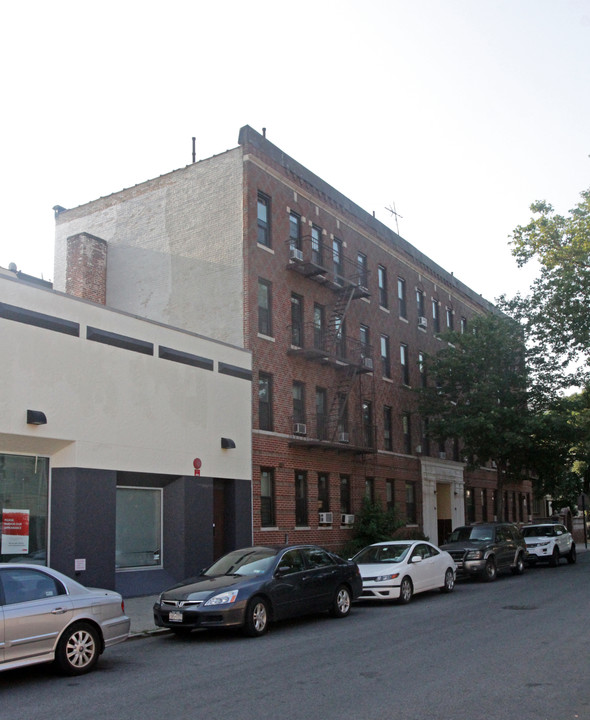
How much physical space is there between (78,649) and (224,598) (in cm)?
294

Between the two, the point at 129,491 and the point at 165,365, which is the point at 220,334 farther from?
the point at 129,491

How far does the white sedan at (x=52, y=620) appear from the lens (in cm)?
872

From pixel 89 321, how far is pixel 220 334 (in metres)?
6.87

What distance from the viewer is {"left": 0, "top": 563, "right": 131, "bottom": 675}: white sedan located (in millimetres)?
8719

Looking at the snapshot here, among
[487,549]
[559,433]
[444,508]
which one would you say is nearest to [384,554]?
[487,549]

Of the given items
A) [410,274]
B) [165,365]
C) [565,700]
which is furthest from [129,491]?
[410,274]

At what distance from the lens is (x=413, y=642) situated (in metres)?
11.2

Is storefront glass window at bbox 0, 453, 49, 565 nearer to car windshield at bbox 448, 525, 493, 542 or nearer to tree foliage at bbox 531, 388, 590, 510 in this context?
car windshield at bbox 448, 525, 493, 542

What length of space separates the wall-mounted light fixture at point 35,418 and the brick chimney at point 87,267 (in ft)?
37.4

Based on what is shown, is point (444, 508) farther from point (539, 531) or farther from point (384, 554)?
point (384, 554)

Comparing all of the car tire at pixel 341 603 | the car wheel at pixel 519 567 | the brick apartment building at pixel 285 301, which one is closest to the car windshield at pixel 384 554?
the car tire at pixel 341 603

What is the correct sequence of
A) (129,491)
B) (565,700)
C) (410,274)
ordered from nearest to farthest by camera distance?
(565,700) → (129,491) → (410,274)

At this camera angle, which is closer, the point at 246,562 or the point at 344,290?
the point at 246,562

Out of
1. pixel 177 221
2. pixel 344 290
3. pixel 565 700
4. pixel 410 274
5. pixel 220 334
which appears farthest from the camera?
pixel 410 274
